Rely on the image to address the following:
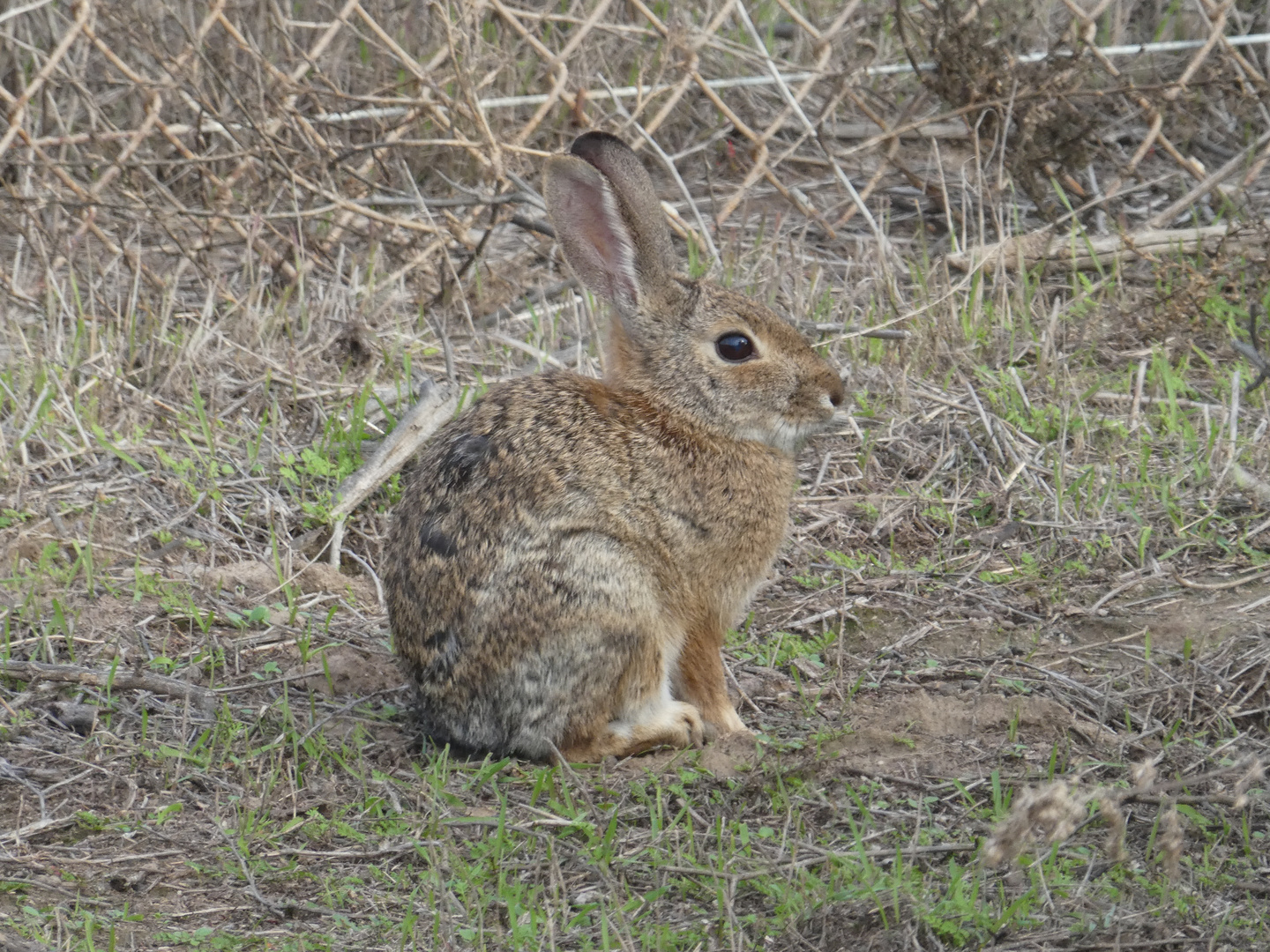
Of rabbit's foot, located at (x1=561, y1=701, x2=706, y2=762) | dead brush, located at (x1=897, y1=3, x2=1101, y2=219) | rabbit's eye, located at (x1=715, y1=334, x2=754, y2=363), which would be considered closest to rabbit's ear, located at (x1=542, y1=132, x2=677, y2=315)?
rabbit's eye, located at (x1=715, y1=334, x2=754, y2=363)

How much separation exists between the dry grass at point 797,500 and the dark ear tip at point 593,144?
147cm

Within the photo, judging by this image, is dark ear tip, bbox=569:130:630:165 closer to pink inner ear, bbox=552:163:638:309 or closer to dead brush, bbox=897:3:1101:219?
pink inner ear, bbox=552:163:638:309

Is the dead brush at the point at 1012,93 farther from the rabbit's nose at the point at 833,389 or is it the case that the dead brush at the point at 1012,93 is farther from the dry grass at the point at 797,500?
the rabbit's nose at the point at 833,389

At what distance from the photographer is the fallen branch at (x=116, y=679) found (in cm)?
407

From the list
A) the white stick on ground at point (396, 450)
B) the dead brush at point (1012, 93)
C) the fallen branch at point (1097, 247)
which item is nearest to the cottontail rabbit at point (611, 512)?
the white stick on ground at point (396, 450)

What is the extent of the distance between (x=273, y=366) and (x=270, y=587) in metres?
1.23

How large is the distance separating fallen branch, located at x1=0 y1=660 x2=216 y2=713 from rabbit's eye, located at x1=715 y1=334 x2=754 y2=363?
5.31ft

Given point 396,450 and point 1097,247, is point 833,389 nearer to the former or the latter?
point 396,450

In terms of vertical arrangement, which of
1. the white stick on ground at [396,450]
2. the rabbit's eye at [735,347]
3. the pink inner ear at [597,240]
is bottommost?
the white stick on ground at [396,450]

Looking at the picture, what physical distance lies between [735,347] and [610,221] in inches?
18.5

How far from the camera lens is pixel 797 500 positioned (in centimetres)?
526

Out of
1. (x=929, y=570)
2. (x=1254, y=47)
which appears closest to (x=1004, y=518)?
(x=929, y=570)

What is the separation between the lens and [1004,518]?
5.08 metres

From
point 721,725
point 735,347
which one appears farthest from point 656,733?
point 735,347
